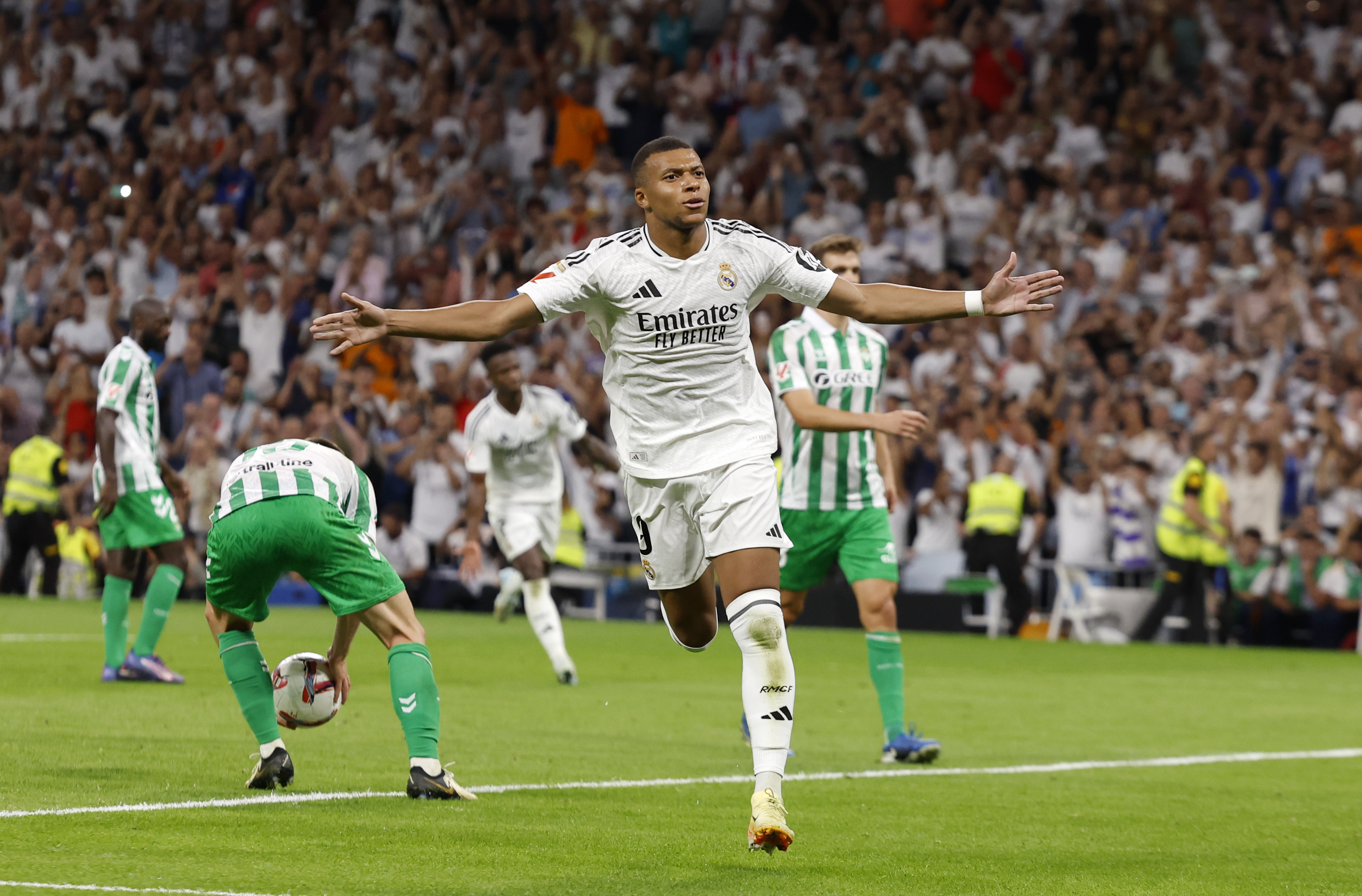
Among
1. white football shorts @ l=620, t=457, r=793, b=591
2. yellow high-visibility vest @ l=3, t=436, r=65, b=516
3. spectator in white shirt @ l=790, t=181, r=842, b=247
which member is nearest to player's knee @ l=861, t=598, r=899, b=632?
white football shorts @ l=620, t=457, r=793, b=591

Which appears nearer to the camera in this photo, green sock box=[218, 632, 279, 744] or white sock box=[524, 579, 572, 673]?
green sock box=[218, 632, 279, 744]

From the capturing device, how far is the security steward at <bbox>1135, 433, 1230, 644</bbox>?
1842cm

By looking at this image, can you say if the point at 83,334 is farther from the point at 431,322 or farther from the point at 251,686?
the point at 431,322

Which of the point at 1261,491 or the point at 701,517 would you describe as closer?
the point at 701,517

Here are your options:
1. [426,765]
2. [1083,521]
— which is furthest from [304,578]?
[1083,521]

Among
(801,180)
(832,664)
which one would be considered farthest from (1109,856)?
(801,180)

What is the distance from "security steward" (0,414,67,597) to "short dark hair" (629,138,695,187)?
1698 centimetres

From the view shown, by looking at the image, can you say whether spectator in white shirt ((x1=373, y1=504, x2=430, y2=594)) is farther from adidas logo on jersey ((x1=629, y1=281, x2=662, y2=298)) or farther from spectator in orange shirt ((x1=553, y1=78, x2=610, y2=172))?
adidas logo on jersey ((x1=629, y1=281, x2=662, y2=298))

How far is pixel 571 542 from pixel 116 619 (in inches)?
383

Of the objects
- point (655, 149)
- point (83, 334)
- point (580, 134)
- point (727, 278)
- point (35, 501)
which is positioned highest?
point (580, 134)

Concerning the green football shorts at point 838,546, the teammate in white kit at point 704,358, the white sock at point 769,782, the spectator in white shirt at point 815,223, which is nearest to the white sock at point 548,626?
the green football shorts at point 838,546

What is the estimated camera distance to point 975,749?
9.45 m

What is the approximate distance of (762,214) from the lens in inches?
865

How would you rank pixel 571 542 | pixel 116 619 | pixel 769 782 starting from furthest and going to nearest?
pixel 571 542 < pixel 116 619 < pixel 769 782
